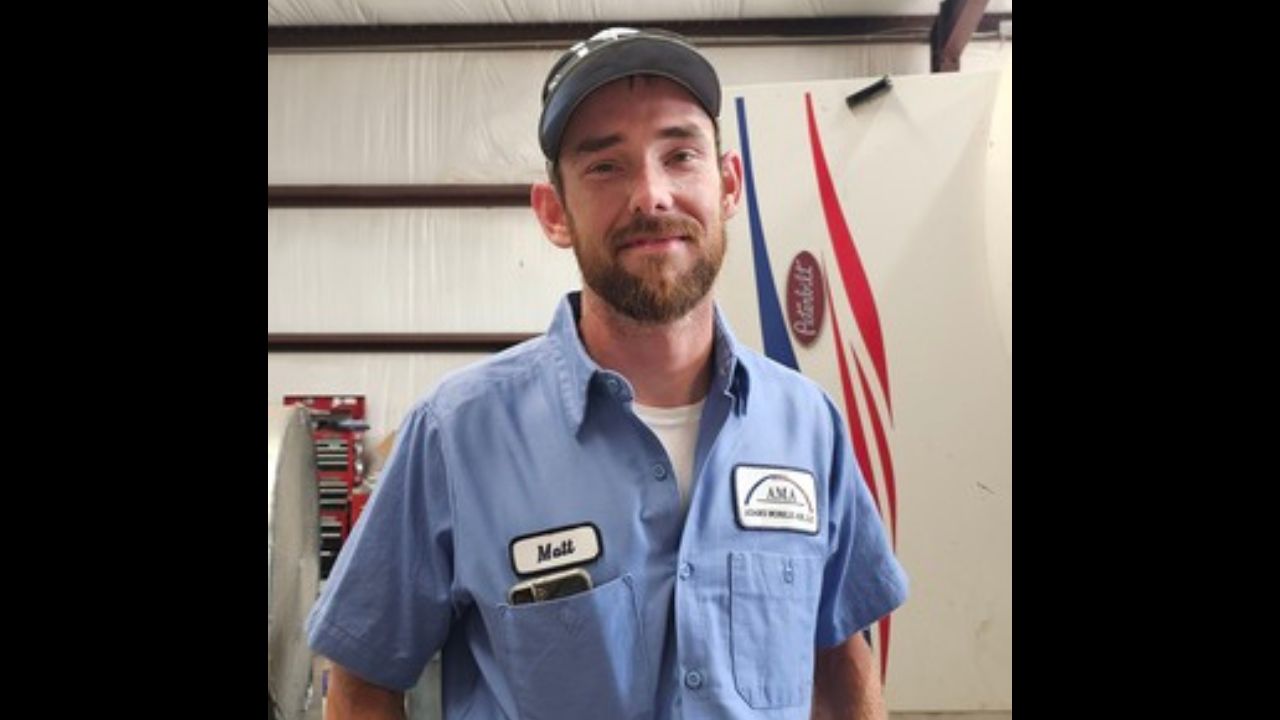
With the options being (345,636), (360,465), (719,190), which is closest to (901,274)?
(719,190)

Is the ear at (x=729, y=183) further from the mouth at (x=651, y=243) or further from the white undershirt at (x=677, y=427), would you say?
the white undershirt at (x=677, y=427)

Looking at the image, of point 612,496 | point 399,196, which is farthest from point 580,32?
point 612,496

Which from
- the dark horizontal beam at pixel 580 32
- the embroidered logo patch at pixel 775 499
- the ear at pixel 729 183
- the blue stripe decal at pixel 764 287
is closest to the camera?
the embroidered logo patch at pixel 775 499

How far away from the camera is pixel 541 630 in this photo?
103 cm

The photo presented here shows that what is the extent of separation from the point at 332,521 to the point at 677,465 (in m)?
3.18

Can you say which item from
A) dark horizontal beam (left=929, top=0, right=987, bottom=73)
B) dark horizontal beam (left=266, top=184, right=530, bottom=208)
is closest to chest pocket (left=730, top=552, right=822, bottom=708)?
dark horizontal beam (left=929, top=0, right=987, bottom=73)

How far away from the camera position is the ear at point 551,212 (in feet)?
3.95

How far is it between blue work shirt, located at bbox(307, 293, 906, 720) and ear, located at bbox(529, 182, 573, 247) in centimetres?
14

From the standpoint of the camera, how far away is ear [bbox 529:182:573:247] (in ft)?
3.95

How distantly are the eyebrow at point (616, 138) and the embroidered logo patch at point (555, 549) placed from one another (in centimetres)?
44

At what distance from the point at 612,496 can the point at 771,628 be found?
240mm

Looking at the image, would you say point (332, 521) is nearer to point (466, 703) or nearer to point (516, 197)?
point (516, 197)

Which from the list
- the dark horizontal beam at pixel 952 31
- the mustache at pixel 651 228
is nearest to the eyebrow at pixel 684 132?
the mustache at pixel 651 228

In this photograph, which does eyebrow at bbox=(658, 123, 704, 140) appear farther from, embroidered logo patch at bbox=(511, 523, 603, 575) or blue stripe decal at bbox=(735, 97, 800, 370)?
blue stripe decal at bbox=(735, 97, 800, 370)
